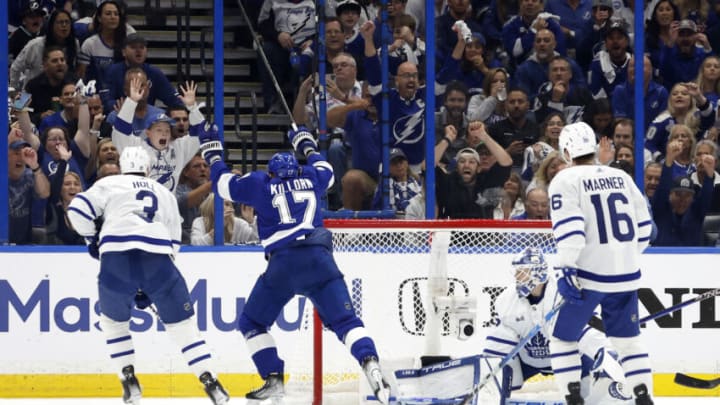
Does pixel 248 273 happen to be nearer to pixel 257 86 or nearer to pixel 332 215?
pixel 332 215

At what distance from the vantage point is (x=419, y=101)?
9086 mm

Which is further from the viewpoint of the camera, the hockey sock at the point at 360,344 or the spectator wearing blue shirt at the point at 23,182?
the spectator wearing blue shirt at the point at 23,182

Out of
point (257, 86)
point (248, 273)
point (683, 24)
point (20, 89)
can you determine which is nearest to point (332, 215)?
point (248, 273)

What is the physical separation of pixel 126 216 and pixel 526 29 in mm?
3228

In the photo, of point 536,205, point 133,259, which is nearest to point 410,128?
point 536,205

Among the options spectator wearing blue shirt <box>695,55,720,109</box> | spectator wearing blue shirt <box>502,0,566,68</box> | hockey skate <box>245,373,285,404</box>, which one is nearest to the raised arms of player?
hockey skate <box>245,373,285,404</box>

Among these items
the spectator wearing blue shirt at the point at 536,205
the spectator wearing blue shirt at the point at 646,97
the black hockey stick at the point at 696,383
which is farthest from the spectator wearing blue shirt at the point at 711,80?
the black hockey stick at the point at 696,383

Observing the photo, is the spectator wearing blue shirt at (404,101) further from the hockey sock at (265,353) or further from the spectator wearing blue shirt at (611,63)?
the hockey sock at (265,353)

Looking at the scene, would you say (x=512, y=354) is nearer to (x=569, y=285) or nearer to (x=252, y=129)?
(x=569, y=285)

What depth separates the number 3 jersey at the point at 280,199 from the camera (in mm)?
7121

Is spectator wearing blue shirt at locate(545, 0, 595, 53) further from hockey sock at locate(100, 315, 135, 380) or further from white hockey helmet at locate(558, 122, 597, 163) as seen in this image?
hockey sock at locate(100, 315, 135, 380)

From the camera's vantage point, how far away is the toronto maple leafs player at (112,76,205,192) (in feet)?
28.3

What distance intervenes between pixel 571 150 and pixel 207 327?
253 centimetres

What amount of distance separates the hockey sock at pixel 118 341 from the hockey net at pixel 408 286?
2.81ft
